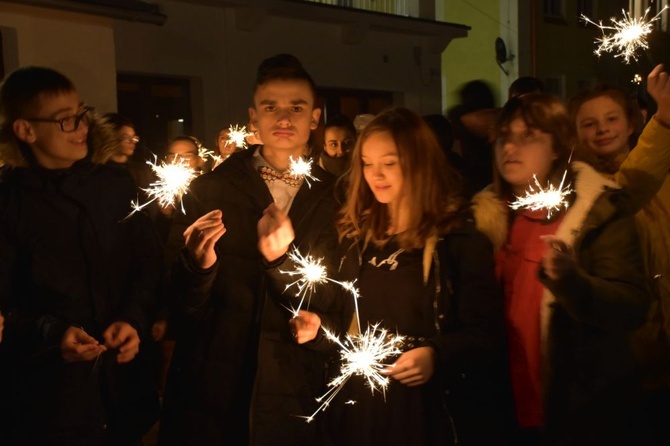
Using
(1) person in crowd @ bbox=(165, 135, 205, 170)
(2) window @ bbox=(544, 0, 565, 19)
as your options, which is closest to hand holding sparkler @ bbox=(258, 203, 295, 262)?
(1) person in crowd @ bbox=(165, 135, 205, 170)

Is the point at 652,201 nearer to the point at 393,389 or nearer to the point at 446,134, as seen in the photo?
the point at 446,134

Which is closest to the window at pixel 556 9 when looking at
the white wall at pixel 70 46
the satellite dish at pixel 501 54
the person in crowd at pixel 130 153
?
the satellite dish at pixel 501 54

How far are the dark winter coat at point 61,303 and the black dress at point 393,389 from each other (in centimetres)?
103

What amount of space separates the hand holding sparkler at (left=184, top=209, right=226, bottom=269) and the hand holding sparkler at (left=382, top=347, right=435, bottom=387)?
34.4 inches

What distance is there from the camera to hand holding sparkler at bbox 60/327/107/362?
129 inches

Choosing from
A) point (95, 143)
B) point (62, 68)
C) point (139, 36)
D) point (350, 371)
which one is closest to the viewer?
point (350, 371)

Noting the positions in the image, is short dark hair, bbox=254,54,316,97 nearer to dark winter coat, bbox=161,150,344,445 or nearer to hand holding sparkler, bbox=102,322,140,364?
dark winter coat, bbox=161,150,344,445

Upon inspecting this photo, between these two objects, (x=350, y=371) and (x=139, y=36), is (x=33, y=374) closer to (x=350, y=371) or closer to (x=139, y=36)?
(x=350, y=371)

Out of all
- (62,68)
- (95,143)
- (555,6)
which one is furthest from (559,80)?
(95,143)

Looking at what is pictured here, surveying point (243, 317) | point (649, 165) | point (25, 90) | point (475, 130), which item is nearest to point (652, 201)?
point (649, 165)

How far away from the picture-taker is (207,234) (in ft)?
10.6

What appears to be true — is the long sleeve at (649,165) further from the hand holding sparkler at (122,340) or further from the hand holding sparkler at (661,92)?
the hand holding sparkler at (122,340)

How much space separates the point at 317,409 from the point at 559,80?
23826 millimetres

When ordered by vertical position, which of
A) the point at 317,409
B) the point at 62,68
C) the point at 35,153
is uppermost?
the point at 62,68
